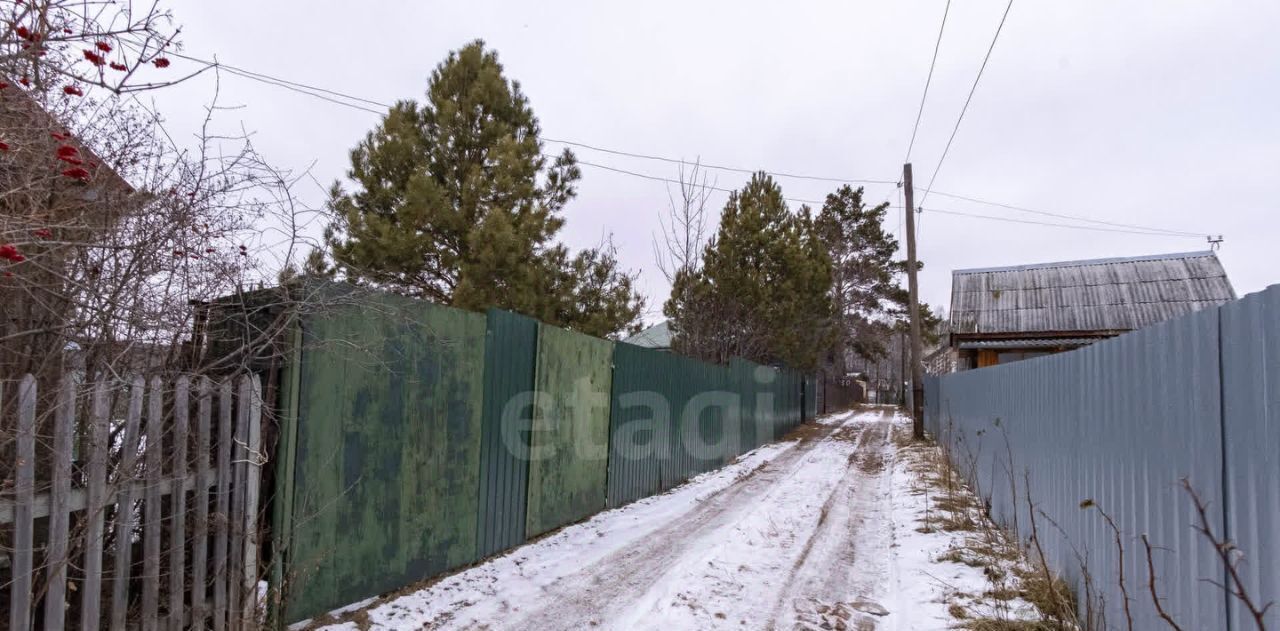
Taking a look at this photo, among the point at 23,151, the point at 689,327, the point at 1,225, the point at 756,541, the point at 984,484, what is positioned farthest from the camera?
the point at 689,327

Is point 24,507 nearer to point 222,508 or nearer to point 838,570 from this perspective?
point 222,508

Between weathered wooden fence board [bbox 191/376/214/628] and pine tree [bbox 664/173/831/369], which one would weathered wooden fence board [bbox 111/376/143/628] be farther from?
pine tree [bbox 664/173/831/369]

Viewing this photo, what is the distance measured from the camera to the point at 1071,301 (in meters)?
16.9

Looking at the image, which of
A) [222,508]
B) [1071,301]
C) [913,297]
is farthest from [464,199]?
[1071,301]

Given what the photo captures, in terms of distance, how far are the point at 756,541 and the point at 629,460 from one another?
2189 millimetres

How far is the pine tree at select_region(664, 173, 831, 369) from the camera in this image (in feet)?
51.1

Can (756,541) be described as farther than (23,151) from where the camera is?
Yes

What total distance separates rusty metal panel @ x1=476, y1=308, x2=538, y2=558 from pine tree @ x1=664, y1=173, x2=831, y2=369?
9409mm

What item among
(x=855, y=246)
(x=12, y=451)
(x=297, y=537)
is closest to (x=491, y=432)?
(x=297, y=537)

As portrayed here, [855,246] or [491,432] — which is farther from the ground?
[855,246]

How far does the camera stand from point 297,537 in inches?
134

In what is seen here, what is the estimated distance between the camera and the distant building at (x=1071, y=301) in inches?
631

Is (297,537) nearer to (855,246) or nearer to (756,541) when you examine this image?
(756,541)

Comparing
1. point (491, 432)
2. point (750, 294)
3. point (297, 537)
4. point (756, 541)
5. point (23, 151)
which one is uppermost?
point (750, 294)
